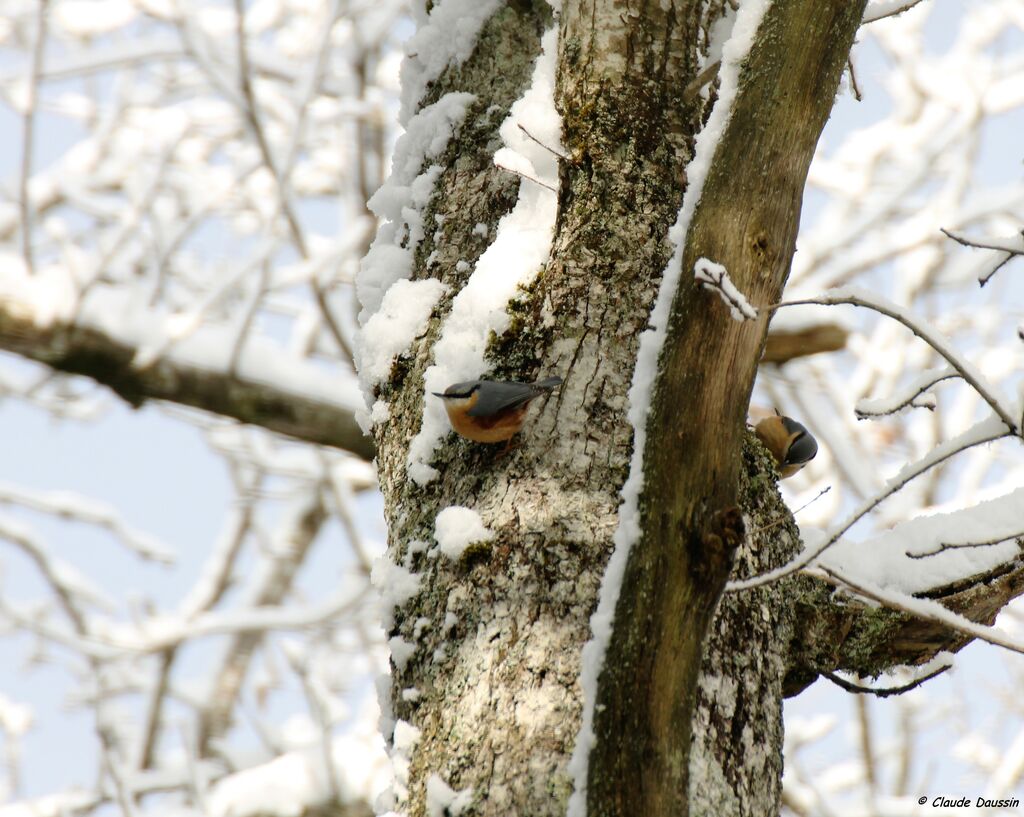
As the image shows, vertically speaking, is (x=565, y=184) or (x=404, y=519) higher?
(x=565, y=184)

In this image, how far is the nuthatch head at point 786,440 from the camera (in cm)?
237

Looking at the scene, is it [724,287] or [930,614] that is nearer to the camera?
[724,287]

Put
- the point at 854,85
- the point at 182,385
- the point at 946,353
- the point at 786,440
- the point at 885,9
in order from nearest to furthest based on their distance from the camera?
the point at 946,353 < the point at 885,9 < the point at 854,85 < the point at 786,440 < the point at 182,385

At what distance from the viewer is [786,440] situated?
2381 mm

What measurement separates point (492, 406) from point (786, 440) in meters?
1.19

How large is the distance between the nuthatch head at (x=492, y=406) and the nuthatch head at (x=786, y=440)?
1.01m

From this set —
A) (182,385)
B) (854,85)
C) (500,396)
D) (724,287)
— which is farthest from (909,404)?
(182,385)

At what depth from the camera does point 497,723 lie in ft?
4.18

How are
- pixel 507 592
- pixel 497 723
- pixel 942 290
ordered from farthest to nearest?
pixel 942 290
pixel 507 592
pixel 497 723

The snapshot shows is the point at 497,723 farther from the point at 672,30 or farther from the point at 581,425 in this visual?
the point at 672,30

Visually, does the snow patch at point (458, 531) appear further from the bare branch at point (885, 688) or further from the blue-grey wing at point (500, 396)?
the bare branch at point (885, 688)

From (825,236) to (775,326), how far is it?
4.65 meters

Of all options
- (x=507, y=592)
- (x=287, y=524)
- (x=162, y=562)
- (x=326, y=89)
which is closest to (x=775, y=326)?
(x=507, y=592)

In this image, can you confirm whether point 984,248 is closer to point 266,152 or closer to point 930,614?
point 930,614
